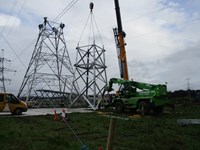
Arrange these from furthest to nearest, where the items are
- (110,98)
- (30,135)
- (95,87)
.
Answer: (95,87)
(110,98)
(30,135)

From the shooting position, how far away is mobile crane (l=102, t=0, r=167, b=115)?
22875 mm

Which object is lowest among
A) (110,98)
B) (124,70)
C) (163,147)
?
(163,147)

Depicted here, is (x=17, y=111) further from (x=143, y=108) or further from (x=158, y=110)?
(x=158, y=110)

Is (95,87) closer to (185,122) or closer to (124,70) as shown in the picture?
(124,70)

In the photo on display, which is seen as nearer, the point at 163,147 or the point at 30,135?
the point at 163,147

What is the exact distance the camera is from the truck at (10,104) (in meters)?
23.3

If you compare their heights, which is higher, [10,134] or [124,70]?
[124,70]

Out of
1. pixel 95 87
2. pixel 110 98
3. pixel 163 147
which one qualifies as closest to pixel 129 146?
pixel 163 147

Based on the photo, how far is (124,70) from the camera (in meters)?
26.5

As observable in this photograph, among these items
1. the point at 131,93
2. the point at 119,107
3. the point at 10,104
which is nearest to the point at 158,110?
the point at 131,93

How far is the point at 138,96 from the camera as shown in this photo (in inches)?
971

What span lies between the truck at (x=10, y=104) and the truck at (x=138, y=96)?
8.20 meters

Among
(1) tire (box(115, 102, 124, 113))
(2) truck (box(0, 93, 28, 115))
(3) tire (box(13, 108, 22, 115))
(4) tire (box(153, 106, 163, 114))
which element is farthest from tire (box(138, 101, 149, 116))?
(3) tire (box(13, 108, 22, 115))

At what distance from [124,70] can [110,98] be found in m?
3.45
